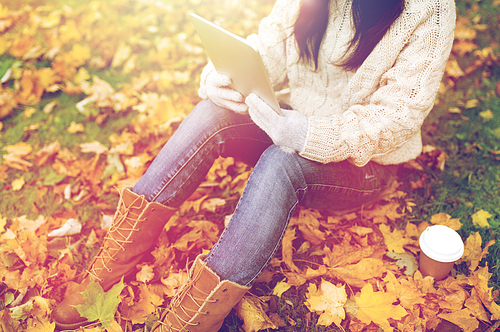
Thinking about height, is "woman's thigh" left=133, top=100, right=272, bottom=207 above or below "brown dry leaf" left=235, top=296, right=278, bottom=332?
above

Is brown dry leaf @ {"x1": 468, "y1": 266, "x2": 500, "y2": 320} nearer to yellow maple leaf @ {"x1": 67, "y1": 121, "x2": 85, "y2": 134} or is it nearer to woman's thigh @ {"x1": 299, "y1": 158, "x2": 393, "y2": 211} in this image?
woman's thigh @ {"x1": 299, "y1": 158, "x2": 393, "y2": 211}

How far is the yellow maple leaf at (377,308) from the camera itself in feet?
4.08

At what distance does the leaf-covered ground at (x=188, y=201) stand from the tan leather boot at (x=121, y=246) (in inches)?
2.9

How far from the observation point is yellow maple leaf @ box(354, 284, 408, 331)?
1242 mm

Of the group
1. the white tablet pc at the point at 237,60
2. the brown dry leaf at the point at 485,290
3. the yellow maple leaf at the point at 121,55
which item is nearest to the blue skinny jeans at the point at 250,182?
the white tablet pc at the point at 237,60

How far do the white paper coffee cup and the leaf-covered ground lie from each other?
99mm

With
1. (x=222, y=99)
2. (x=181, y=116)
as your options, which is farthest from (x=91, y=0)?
(x=222, y=99)

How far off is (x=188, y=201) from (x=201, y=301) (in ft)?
2.64

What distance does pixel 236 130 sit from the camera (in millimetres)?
1421

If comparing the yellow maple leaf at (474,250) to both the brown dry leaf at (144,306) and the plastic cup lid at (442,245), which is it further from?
the brown dry leaf at (144,306)

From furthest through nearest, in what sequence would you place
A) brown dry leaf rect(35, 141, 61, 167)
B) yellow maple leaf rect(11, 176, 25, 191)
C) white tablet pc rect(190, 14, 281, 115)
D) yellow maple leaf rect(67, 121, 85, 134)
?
yellow maple leaf rect(67, 121, 85, 134) → brown dry leaf rect(35, 141, 61, 167) → yellow maple leaf rect(11, 176, 25, 191) → white tablet pc rect(190, 14, 281, 115)

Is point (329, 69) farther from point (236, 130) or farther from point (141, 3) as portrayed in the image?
point (141, 3)

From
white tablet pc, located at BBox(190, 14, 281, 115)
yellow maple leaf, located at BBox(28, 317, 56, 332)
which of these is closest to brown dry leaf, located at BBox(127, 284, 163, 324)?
yellow maple leaf, located at BBox(28, 317, 56, 332)

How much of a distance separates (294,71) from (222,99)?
1.30ft
